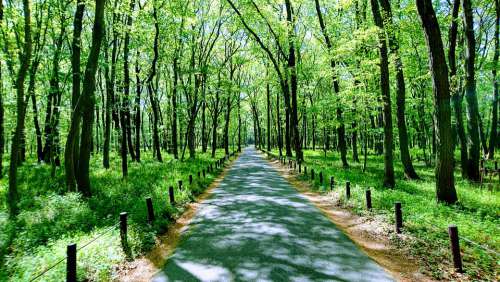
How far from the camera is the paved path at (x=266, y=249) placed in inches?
239

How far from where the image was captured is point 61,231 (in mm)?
8758

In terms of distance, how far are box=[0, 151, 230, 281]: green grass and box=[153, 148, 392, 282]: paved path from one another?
118 centimetres

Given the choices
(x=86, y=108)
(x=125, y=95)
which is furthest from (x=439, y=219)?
(x=125, y=95)

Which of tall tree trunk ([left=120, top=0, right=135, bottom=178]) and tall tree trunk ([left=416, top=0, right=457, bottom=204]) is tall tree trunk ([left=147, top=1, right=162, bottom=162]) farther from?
tall tree trunk ([left=416, top=0, right=457, bottom=204])

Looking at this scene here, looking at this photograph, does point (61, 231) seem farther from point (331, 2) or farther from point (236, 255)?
point (331, 2)

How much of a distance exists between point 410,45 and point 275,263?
23.4 metres

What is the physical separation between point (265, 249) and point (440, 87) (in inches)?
298

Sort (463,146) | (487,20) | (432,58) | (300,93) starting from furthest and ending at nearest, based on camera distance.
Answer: (300,93) < (487,20) < (463,146) < (432,58)

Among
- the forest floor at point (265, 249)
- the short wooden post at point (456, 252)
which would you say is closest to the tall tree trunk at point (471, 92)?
Answer: the forest floor at point (265, 249)

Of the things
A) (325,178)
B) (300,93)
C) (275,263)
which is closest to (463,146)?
(325,178)

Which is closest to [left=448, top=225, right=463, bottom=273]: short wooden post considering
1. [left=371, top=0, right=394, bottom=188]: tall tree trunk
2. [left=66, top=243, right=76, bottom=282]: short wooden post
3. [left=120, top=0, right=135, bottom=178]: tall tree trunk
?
[left=66, top=243, right=76, bottom=282]: short wooden post

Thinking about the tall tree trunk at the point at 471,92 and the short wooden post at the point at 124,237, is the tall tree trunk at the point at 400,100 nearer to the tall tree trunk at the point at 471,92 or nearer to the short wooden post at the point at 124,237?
the tall tree trunk at the point at 471,92

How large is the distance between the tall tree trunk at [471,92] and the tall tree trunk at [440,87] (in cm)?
677

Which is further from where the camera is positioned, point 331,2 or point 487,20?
point 487,20
